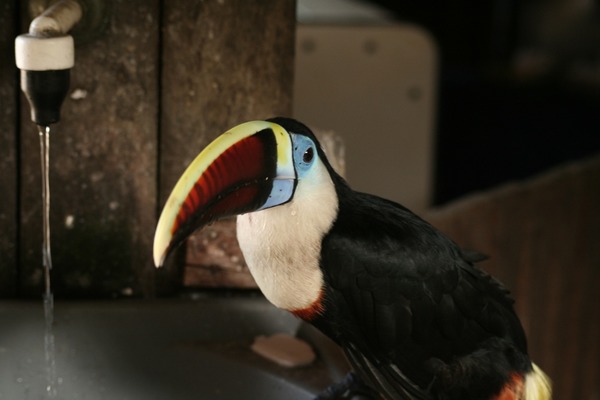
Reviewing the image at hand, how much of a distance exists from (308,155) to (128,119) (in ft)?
1.29

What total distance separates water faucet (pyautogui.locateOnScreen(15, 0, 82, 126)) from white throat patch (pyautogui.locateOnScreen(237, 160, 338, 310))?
9.8 inches

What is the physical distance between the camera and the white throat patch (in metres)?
1.23

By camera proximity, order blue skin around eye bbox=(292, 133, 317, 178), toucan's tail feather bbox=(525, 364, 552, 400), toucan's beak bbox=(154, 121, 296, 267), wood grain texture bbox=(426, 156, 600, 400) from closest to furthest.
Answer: toucan's beak bbox=(154, 121, 296, 267)
blue skin around eye bbox=(292, 133, 317, 178)
toucan's tail feather bbox=(525, 364, 552, 400)
wood grain texture bbox=(426, 156, 600, 400)

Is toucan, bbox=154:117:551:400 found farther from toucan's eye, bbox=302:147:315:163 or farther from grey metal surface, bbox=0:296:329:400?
grey metal surface, bbox=0:296:329:400

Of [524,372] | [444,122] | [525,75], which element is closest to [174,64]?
[524,372]

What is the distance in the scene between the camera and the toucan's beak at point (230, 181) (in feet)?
3.52

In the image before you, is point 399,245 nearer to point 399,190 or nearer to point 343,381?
point 343,381

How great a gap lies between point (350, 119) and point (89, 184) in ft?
3.89

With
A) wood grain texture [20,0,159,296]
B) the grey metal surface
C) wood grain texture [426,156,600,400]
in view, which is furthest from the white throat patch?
wood grain texture [426,156,600,400]

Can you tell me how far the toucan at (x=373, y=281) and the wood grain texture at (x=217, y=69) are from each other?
27 centimetres

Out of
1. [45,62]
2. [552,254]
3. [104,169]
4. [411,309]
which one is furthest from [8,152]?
[552,254]

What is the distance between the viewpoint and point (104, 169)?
60.5 inches

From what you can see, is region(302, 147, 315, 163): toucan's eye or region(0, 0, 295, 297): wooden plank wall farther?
region(0, 0, 295, 297): wooden plank wall

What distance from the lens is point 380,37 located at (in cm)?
260
